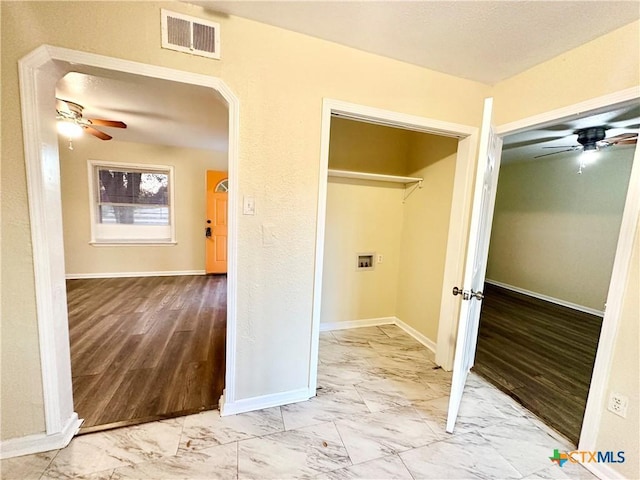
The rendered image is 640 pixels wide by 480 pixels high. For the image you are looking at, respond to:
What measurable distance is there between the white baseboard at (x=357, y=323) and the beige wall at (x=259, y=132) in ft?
3.90

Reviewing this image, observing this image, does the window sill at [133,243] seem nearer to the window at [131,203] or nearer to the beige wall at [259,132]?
the window at [131,203]

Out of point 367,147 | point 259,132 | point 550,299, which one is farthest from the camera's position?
point 550,299

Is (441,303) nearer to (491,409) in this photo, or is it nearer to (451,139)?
(491,409)

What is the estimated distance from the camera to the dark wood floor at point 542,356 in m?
1.99

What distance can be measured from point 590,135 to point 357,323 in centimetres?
343

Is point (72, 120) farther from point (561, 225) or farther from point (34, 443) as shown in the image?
point (561, 225)

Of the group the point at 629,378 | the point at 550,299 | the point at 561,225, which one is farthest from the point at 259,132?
the point at 550,299

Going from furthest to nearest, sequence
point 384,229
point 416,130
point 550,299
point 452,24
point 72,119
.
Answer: point 550,299, point 384,229, point 72,119, point 416,130, point 452,24

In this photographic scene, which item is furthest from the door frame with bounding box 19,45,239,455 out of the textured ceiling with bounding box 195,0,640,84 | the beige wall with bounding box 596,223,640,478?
the beige wall with bounding box 596,223,640,478

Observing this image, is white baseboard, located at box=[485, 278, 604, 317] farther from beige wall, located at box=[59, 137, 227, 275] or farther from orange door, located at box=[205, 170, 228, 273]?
beige wall, located at box=[59, 137, 227, 275]

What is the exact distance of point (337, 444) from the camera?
158 cm

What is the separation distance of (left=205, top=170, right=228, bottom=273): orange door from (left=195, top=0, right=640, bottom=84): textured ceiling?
13.0ft

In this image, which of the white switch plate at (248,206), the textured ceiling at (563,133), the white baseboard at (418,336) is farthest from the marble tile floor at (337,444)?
the textured ceiling at (563,133)

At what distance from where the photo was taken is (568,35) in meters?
1.54
